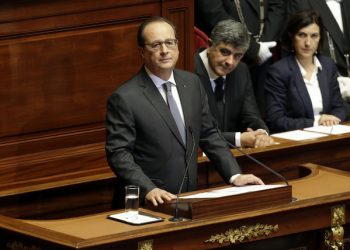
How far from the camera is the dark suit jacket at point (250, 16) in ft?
22.8

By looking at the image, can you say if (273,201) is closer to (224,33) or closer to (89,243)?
(89,243)

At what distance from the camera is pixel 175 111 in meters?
5.22

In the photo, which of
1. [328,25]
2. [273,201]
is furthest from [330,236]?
[328,25]

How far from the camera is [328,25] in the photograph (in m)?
7.54

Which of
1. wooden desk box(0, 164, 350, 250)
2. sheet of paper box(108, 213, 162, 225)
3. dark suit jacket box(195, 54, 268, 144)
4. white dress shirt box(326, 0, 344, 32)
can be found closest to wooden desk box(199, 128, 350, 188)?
dark suit jacket box(195, 54, 268, 144)

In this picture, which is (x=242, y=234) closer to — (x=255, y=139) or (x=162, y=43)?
(x=162, y=43)

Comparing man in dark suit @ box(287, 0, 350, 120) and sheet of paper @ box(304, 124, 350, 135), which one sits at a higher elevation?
man in dark suit @ box(287, 0, 350, 120)

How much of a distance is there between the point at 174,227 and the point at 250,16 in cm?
284

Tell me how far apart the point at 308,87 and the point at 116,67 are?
4.86 ft

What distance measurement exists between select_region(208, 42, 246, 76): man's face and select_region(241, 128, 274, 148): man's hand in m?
0.38

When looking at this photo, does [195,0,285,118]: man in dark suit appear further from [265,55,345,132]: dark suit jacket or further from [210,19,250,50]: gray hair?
[210,19,250,50]: gray hair

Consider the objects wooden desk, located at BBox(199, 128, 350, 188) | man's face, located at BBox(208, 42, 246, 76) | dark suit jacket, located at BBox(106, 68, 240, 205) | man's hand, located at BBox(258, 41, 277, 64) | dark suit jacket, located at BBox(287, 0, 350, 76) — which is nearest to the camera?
dark suit jacket, located at BBox(106, 68, 240, 205)

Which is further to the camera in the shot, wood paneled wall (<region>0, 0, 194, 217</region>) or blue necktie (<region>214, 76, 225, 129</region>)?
blue necktie (<region>214, 76, 225, 129</region>)

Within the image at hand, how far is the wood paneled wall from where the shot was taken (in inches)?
223
